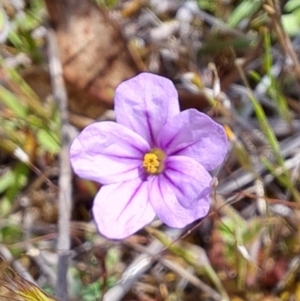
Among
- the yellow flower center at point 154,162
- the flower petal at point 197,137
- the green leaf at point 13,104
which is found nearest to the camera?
the flower petal at point 197,137

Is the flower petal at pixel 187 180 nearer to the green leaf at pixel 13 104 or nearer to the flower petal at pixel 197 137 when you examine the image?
the flower petal at pixel 197 137

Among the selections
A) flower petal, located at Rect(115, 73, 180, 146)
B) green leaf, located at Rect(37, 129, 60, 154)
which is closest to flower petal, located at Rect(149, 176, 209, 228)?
flower petal, located at Rect(115, 73, 180, 146)

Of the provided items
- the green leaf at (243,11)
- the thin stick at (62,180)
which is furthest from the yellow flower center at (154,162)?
the green leaf at (243,11)

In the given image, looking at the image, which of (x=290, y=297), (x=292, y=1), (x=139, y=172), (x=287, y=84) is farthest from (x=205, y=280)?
(x=292, y=1)

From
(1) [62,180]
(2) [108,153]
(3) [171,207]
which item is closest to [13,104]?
(1) [62,180]

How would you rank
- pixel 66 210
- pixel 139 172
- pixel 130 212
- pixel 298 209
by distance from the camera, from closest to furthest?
pixel 130 212, pixel 139 172, pixel 66 210, pixel 298 209

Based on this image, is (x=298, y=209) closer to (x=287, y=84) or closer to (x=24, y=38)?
(x=287, y=84)

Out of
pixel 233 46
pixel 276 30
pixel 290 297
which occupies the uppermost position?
Result: pixel 276 30
